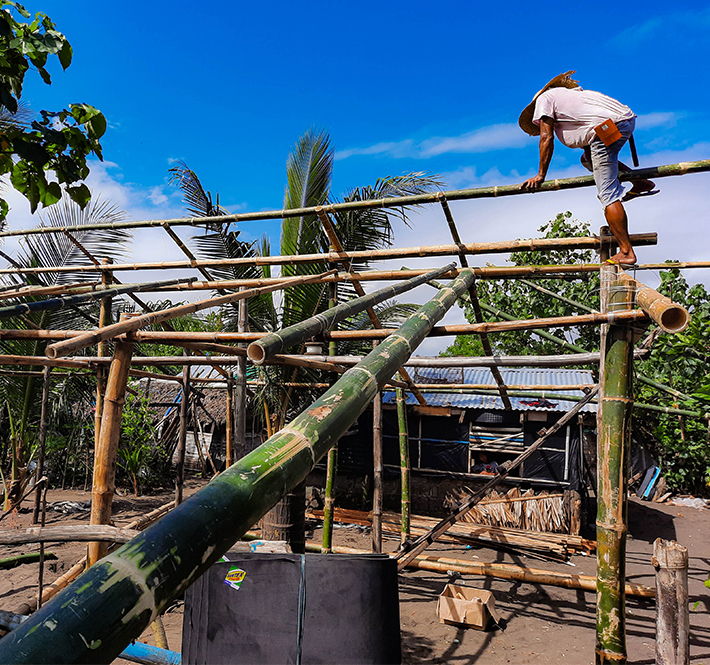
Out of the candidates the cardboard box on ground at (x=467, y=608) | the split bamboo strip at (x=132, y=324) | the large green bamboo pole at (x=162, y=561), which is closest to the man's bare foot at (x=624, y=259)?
the split bamboo strip at (x=132, y=324)

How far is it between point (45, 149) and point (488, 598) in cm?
573

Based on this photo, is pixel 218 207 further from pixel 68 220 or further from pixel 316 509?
pixel 316 509

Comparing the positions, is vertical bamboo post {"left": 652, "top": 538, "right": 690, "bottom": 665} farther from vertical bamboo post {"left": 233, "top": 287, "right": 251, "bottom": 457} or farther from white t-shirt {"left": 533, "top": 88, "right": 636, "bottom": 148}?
vertical bamboo post {"left": 233, "top": 287, "right": 251, "bottom": 457}

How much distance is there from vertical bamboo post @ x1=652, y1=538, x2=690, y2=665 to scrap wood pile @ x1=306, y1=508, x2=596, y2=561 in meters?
5.57

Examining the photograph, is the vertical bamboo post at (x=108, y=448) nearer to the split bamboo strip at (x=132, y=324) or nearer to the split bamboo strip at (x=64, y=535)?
the split bamboo strip at (x=132, y=324)

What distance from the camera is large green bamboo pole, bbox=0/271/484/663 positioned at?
2.04 ft

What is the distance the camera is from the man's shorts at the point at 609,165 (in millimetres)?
3629

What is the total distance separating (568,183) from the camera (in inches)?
155

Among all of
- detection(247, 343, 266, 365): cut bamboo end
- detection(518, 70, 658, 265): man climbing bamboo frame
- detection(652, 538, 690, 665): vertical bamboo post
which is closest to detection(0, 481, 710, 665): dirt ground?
detection(652, 538, 690, 665): vertical bamboo post

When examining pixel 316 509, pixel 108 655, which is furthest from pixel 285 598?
pixel 316 509

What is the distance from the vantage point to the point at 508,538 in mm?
8648

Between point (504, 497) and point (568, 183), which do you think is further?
point (504, 497)

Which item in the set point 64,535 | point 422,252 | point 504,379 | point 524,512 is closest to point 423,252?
point 422,252

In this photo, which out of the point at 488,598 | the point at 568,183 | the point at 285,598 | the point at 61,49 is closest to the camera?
the point at 61,49
